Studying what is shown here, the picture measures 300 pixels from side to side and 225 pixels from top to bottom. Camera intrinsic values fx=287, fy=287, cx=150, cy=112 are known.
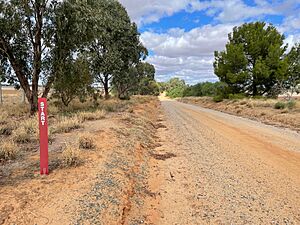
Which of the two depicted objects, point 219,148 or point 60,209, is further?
point 219,148

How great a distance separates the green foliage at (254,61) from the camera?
3270 cm

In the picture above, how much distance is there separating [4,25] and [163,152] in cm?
1086

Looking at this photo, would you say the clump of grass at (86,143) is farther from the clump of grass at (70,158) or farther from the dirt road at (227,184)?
the dirt road at (227,184)

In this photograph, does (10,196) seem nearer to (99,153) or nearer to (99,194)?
(99,194)

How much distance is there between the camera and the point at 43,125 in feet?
17.4

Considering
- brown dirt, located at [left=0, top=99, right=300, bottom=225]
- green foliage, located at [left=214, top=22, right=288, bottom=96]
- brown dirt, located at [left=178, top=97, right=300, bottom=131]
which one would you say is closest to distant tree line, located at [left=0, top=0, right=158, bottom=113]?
brown dirt, located at [left=0, top=99, right=300, bottom=225]

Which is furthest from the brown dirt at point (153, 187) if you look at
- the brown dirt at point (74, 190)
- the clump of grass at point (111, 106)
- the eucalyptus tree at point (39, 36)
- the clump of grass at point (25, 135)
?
the clump of grass at point (111, 106)

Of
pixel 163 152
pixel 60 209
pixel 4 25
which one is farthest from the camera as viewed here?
pixel 4 25

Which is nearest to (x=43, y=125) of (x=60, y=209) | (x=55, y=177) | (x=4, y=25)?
(x=55, y=177)

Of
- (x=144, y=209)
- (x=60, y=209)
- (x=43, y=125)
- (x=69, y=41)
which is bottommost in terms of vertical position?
(x=144, y=209)

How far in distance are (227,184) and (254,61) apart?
31.9 meters

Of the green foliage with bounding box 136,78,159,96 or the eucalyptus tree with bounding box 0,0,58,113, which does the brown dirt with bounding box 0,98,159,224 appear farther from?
the green foliage with bounding box 136,78,159,96

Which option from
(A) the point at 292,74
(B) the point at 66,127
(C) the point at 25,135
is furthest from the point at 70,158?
(A) the point at 292,74

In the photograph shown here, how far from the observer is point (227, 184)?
6168mm
